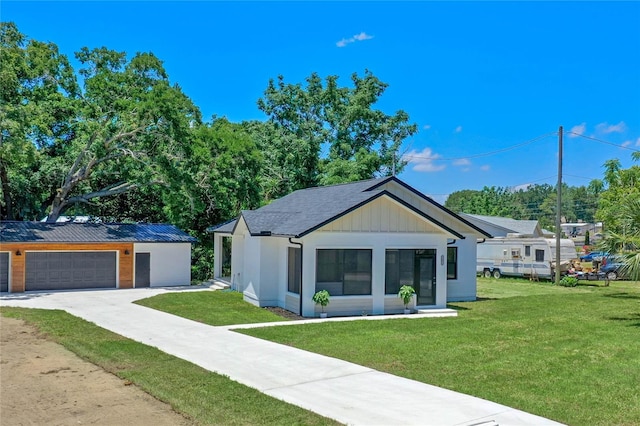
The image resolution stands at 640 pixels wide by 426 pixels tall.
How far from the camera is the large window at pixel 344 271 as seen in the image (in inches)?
661

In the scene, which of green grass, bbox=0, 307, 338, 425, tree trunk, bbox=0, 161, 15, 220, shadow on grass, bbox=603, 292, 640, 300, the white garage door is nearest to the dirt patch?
green grass, bbox=0, 307, 338, 425

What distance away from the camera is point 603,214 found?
85.3ft

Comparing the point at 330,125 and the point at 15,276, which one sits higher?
the point at 330,125

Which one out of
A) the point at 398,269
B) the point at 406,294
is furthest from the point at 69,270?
the point at 406,294

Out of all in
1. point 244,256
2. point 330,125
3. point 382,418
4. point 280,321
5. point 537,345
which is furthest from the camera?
point 330,125

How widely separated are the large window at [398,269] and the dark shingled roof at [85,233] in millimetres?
11372

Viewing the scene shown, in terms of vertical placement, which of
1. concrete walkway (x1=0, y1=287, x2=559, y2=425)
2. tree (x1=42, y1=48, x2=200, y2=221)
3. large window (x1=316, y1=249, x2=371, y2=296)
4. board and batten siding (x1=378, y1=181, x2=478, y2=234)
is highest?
tree (x1=42, y1=48, x2=200, y2=221)

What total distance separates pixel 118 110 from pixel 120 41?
4348mm

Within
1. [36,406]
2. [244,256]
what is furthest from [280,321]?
[36,406]

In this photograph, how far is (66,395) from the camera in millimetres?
8000

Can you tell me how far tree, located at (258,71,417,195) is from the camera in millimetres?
36219

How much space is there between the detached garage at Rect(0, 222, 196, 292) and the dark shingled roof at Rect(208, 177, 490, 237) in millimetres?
3793

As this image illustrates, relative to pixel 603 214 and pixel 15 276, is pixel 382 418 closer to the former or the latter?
pixel 15 276

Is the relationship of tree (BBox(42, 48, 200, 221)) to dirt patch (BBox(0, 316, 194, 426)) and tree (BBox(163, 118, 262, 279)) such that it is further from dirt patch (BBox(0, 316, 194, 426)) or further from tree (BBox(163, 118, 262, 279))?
dirt patch (BBox(0, 316, 194, 426))
